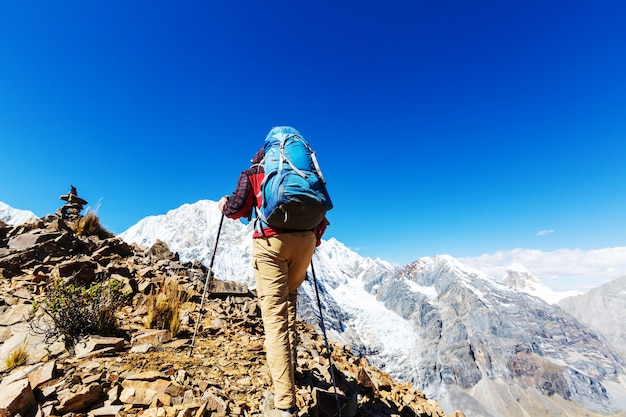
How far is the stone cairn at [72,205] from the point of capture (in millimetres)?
15262

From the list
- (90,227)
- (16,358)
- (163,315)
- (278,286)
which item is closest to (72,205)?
(90,227)

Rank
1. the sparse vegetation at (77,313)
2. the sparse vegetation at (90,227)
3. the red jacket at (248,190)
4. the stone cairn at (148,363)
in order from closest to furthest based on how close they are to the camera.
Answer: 1. the stone cairn at (148,363)
2. the red jacket at (248,190)
3. the sparse vegetation at (77,313)
4. the sparse vegetation at (90,227)

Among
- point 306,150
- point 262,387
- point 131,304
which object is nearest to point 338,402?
point 262,387

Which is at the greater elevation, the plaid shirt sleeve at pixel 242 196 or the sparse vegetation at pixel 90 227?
the sparse vegetation at pixel 90 227

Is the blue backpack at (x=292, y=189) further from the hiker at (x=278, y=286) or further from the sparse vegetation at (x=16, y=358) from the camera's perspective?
the sparse vegetation at (x=16, y=358)

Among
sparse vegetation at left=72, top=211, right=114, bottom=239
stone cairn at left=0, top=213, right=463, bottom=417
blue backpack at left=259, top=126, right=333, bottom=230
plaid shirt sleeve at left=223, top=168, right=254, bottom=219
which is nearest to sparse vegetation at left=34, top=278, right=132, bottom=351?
stone cairn at left=0, top=213, right=463, bottom=417

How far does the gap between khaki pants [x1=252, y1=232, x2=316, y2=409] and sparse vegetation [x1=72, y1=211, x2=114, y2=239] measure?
12.3 metres

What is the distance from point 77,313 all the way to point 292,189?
472 cm

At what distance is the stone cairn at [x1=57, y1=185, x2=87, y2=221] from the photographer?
15262 mm

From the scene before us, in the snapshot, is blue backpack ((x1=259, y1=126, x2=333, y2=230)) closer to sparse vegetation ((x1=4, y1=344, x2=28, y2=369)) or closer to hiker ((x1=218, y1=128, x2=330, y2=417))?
hiker ((x1=218, y1=128, x2=330, y2=417))

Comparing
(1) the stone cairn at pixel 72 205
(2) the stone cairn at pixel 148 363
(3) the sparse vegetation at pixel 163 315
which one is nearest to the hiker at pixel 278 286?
(2) the stone cairn at pixel 148 363

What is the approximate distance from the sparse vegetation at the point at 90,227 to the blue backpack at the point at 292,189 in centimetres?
1243

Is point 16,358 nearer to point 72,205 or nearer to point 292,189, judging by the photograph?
point 292,189

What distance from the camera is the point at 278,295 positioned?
3467 mm
